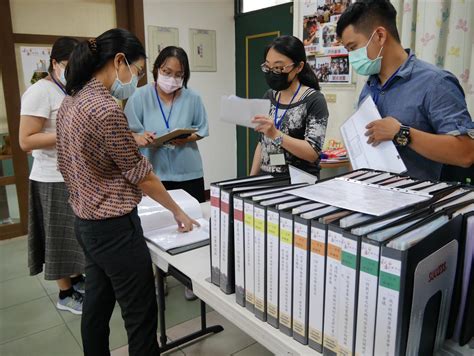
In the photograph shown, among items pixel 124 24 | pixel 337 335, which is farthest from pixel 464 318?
pixel 124 24

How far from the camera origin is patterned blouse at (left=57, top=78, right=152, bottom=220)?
3.82 ft

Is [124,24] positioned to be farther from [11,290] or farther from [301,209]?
[301,209]

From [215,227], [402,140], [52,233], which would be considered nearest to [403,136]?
[402,140]

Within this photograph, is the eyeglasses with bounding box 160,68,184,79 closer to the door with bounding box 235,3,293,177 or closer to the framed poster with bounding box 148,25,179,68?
the framed poster with bounding box 148,25,179,68

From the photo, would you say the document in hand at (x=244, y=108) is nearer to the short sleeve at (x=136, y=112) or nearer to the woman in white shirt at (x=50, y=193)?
the short sleeve at (x=136, y=112)

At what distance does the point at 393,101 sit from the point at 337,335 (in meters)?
0.94

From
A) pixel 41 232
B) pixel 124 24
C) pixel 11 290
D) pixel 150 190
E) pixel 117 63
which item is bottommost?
pixel 11 290

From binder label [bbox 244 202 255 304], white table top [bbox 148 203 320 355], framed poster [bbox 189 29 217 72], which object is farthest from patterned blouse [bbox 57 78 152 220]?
framed poster [bbox 189 29 217 72]

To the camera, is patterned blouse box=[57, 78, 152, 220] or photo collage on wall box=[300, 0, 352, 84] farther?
photo collage on wall box=[300, 0, 352, 84]

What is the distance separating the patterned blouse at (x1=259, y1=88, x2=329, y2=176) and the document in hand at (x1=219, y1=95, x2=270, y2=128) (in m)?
0.13

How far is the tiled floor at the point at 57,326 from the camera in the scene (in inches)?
79.4

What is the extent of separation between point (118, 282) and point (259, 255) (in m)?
0.66

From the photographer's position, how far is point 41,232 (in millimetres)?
2264

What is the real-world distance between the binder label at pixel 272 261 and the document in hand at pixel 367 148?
0.60 meters
